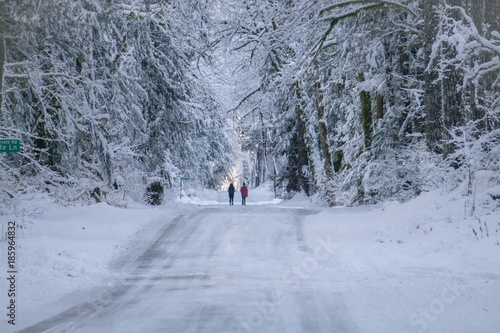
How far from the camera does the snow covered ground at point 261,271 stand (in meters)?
7.22

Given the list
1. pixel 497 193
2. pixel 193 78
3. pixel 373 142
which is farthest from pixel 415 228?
pixel 193 78

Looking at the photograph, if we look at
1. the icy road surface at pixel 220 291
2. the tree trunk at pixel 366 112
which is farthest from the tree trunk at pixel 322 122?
the icy road surface at pixel 220 291

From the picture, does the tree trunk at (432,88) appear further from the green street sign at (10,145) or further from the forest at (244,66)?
the green street sign at (10,145)

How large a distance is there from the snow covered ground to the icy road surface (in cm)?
2

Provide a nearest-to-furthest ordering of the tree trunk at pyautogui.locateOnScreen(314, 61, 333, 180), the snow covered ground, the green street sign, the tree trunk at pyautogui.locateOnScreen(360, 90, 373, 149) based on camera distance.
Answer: the snow covered ground, the green street sign, the tree trunk at pyautogui.locateOnScreen(360, 90, 373, 149), the tree trunk at pyautogui.locateOnScreen(314, 61, 333, 180)

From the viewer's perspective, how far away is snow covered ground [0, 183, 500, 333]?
7223mm

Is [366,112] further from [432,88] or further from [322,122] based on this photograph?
[432,88]

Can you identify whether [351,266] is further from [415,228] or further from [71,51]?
[71,51]

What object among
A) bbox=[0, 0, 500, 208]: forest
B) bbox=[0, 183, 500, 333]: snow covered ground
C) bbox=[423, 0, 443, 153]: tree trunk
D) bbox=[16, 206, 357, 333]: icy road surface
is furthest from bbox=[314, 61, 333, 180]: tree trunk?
bbox=[423, 0, 443, 153]: tree trunk

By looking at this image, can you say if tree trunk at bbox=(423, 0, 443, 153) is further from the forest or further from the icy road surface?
the icy road surface

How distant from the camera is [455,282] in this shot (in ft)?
29.7

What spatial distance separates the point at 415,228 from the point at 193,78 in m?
18.7

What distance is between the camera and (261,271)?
35.7 feet

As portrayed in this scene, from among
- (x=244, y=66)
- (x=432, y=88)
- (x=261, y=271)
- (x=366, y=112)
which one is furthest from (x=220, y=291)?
(x=244, y=66)
